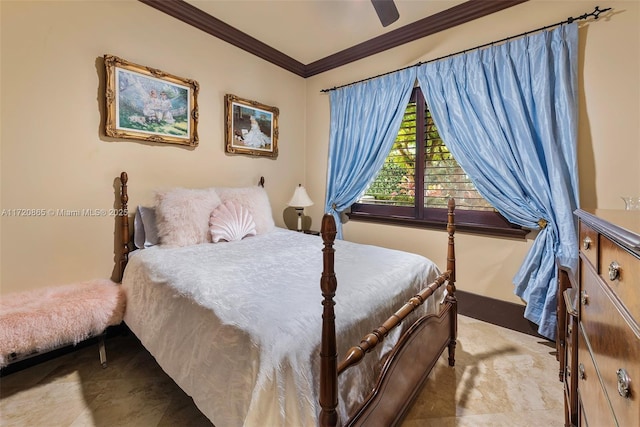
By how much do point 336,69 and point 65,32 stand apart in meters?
2.50

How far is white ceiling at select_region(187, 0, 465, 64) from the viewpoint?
2.41 meters

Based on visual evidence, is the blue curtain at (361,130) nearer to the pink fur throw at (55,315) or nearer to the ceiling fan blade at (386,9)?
→ the ceiling fan blade at (386,9)

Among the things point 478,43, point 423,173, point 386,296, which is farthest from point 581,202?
point 386,296

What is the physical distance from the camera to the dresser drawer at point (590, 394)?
73cm

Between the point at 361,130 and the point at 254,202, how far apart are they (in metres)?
1.45

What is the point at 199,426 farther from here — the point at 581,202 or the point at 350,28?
the point at 350,28

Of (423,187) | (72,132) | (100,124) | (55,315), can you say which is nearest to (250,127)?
(100,124)

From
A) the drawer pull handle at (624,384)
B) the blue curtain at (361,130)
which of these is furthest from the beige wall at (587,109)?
the drawer pull handle at (624,384)

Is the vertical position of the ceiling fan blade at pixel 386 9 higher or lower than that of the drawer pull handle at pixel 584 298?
higher

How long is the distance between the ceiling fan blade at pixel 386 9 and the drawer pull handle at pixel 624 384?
2008 millimetres

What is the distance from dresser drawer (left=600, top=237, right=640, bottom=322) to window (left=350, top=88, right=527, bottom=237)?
164 cm

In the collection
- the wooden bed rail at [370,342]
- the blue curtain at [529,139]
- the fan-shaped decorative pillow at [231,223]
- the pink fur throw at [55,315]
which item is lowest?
the pink fur throw at [55,315]

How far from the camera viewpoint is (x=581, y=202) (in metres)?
2.00

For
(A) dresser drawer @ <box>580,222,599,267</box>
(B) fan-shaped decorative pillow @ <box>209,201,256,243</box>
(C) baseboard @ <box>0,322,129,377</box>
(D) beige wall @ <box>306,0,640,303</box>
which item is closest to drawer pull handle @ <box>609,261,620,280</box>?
(A) dresser drawer @ <box>580,222,599,267</box>
